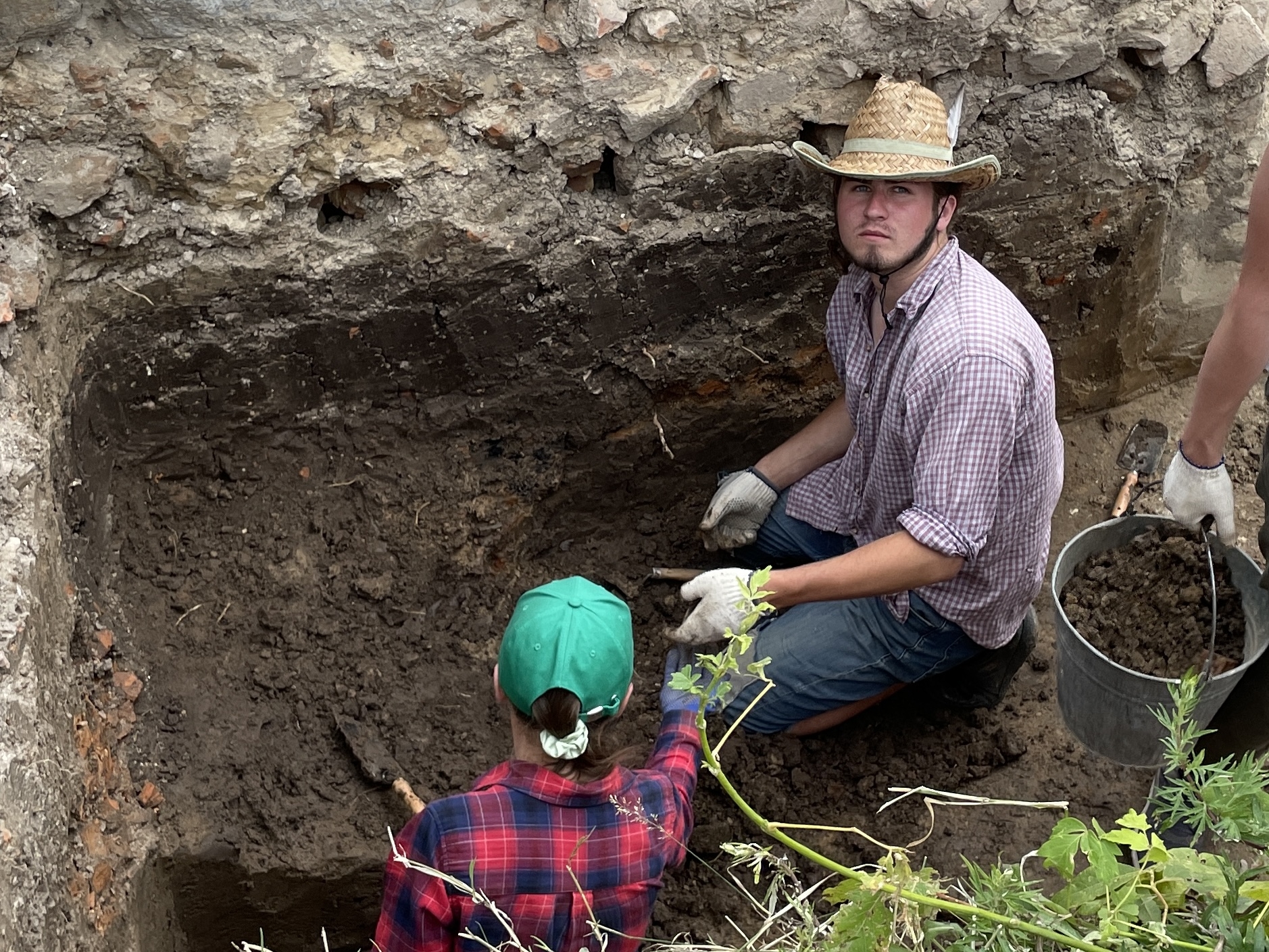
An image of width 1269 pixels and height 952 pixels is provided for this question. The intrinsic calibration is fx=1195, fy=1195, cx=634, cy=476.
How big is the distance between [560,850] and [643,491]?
168cm

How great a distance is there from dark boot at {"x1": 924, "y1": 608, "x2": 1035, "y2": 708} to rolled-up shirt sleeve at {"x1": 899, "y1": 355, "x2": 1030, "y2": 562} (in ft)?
2.06

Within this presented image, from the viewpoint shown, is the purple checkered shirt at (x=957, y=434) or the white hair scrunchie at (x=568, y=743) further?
the purple checkered shirt at (x=957, y=434)

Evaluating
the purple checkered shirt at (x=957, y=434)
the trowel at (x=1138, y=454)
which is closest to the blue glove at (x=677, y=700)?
the purple checkered shirt at (x=957, y=434)

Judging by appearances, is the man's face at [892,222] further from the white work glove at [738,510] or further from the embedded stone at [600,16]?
the white work glove at [738,510]

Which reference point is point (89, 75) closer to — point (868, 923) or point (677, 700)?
point (677, 700)

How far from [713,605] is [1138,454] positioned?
161cm

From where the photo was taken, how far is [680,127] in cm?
300

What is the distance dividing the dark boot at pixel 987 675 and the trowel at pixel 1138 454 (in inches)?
21.3

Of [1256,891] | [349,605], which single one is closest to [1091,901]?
[1256,891]

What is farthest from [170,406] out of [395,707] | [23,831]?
[23,831]

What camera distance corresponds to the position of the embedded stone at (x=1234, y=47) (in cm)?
330

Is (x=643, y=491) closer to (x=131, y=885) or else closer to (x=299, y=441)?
(x=299, y=441)

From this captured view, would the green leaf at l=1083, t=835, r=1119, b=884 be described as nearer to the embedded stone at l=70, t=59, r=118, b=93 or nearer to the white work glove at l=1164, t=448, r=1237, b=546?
the white work glove at l=1164, t=448, r=1237, b=546

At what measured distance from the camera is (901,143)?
2.72 m
